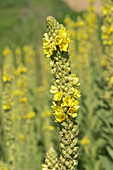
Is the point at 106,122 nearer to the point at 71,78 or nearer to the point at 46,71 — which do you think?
the point at 71,78

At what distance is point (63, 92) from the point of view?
6.17 feet

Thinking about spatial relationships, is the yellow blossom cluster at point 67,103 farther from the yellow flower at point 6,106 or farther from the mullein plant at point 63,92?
the yellow flower at point 6,106

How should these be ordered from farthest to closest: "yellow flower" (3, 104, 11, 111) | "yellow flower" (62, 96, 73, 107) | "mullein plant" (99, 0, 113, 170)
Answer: "mullein plant" (99, 0, 113, 170), "yellow flower" (3, 104, 11, 111), "yellow flower" (62, 96, 73, 107)

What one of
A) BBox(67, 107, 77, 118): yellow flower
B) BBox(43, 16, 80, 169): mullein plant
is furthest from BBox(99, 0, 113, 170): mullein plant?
BBox(67, 107, 77, 118): yellow flower

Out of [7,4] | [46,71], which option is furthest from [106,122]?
[7,4]

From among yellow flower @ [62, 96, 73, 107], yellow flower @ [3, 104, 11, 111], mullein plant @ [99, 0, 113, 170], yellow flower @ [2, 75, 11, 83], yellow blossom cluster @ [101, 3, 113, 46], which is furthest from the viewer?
yellow blossom cluster @ [101, 3, 113, 46]

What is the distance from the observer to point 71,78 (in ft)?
6.15

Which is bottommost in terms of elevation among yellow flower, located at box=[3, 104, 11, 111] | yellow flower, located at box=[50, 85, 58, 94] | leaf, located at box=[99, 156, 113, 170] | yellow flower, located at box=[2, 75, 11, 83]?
leaf, located at box=[99, 156, 113, 170]

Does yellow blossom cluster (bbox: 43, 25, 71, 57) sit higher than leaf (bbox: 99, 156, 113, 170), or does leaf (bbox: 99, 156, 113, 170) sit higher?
yellow blossom cluster (bbox: 43, 25, 71, 57)

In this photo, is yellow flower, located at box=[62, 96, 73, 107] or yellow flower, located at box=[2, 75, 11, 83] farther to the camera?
yellow flower, located at box=[2, 75, 11, 83]

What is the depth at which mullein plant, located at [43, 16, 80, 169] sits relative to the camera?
1855 mm

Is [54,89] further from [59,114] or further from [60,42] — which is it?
[60,42]

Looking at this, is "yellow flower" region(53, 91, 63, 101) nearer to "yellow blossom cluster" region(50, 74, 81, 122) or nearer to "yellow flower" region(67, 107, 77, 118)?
"yellow blossom cluster" region(50, 74, 81, 122)

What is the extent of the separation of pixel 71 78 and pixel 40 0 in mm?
22663
